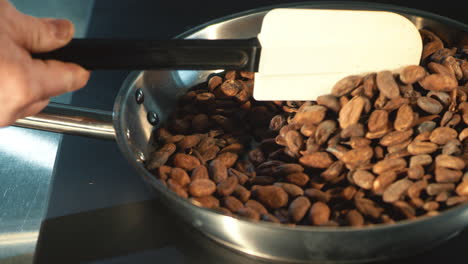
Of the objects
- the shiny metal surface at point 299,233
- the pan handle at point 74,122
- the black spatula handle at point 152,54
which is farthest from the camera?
the pan handle at point 74,122

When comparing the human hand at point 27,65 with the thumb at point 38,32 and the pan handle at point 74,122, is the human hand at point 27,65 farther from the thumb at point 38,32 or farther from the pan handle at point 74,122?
the pan handle at point 74,122

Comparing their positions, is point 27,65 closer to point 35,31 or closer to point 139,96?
point 35,31

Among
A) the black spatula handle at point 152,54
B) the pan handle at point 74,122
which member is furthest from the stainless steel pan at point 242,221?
the black spatula handle at point 152,54

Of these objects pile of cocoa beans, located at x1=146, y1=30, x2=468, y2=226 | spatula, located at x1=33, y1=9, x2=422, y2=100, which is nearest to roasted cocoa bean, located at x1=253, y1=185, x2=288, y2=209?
pile of cocoa beans, located at x1=146, y1=30, x2=468, y2=226

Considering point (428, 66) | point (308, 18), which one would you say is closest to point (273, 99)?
point (308, 18)

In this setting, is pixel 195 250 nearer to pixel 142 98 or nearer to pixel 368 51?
pixel 142 98

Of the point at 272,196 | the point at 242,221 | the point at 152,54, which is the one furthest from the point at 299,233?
the point at 152,54

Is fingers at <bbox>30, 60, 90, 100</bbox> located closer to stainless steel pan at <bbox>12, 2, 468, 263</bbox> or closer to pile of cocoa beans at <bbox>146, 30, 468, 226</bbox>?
stainless steel pan at <bbox>12, 2, 468, 263</bbox>
